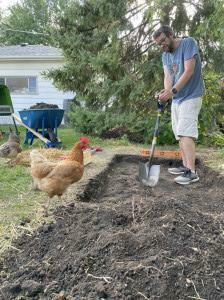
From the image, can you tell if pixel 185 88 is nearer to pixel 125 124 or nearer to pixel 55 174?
pixel 55 174

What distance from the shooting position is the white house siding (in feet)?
Result: 72.3

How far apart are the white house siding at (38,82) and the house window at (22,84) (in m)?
0.21

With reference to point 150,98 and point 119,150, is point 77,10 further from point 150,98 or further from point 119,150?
point 119,150

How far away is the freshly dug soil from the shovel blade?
6.16ft

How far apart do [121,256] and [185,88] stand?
3.72 m

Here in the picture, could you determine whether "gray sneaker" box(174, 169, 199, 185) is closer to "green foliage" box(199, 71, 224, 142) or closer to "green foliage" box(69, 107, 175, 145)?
"green foliage" box(199, 71, 224, 142)

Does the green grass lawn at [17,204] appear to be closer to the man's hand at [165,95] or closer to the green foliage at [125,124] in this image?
the man's hand at [165,95]

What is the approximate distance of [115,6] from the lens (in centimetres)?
1082

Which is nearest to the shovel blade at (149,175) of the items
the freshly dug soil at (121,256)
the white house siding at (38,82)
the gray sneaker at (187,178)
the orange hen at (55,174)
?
the gray sneaker at (187,178)

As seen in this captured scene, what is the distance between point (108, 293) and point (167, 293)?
320 millimetres

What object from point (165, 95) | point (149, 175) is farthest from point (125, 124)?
point (149, 175)

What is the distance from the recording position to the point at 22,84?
22453 mm

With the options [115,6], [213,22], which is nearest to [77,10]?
[115,6]

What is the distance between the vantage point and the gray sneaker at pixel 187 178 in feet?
19.5
